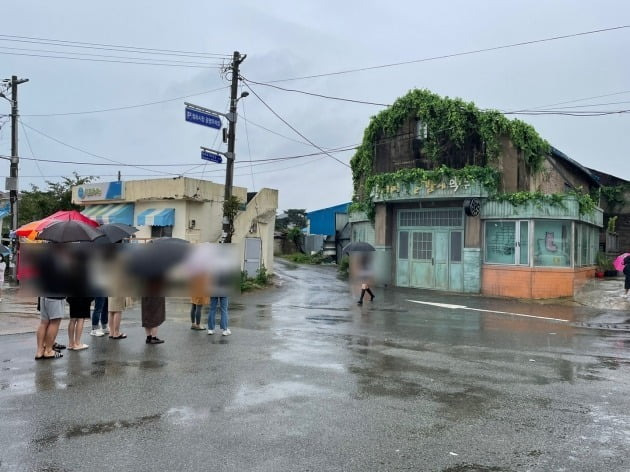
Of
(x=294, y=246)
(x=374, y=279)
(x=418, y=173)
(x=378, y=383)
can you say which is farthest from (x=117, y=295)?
(x=294, y=246)

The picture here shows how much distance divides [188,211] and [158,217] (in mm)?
1297

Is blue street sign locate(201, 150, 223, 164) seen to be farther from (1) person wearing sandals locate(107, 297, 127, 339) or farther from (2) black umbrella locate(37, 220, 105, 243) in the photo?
(2) black umbrella locate(37, 220, 105, 243)

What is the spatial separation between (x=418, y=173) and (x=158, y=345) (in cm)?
1358

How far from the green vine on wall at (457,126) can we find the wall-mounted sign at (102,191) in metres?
11.6

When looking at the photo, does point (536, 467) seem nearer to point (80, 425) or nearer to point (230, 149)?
point (80, 425)

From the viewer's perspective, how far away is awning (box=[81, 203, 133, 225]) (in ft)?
78.7

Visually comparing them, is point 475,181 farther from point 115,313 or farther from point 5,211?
point 5,211

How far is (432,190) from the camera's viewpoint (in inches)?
794

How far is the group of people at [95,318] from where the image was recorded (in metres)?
8.09

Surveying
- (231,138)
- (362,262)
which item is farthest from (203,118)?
(362,262)

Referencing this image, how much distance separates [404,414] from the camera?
5758 millimetres

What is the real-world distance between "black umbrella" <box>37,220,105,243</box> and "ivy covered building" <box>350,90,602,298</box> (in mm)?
13421

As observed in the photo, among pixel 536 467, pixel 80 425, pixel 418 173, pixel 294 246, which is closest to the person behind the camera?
pixel 536 467

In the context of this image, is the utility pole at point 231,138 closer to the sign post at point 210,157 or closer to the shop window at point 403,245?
the sign post at point 210,157
